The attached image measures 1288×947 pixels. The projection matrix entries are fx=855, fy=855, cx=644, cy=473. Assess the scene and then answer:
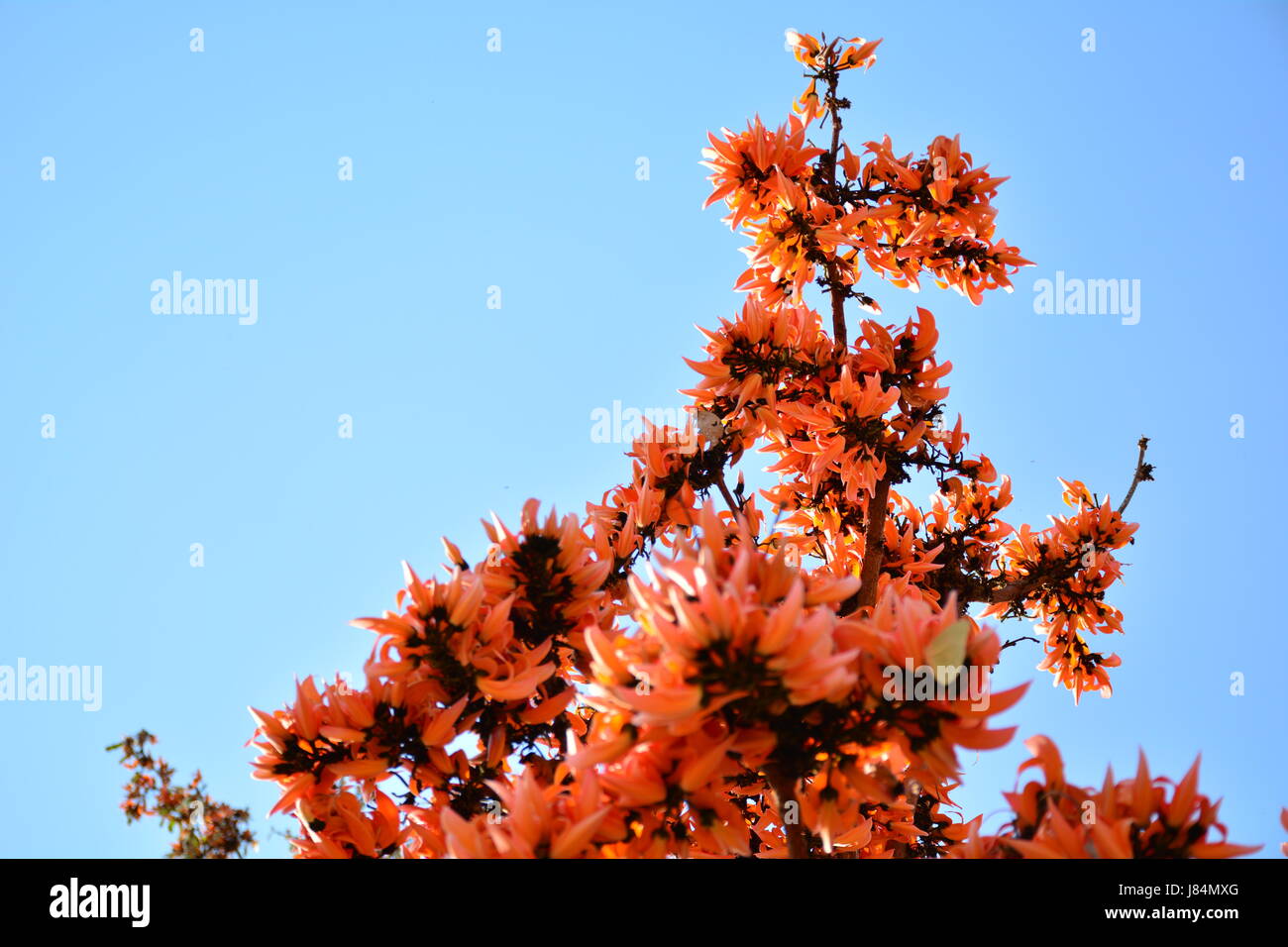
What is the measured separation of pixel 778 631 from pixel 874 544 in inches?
73.9

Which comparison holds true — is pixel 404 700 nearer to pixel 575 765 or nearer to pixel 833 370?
pixel 575 765

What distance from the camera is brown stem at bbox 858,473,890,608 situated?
3.10 metres

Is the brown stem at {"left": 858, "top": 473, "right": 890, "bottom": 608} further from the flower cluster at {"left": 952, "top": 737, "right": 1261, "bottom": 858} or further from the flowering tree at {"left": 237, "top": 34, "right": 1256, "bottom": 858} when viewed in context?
the flower cluster at {"left": 952, "top": 737, "right": 1261, "bottom": 858}

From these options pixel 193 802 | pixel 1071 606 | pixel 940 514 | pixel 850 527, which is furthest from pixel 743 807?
pixel 193 802

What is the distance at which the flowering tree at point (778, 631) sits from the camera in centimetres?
144

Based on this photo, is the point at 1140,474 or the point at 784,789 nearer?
the point at 784,789

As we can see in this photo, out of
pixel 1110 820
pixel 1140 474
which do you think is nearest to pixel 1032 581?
pixel 1140 474

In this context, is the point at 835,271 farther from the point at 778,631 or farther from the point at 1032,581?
the point at 778,631

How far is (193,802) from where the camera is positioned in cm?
520

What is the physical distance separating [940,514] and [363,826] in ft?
8.48

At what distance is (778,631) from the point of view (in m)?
1.35
